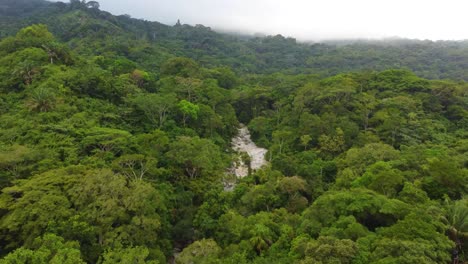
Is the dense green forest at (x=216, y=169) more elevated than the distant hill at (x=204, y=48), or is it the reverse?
the distant hill at (x=204, y=48)

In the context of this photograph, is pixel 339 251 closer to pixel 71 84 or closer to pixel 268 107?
pixel 71 84

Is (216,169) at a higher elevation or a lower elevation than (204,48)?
lower

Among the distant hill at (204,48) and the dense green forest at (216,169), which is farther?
the distant hill at (204,48)

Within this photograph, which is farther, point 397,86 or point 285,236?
point 397,86

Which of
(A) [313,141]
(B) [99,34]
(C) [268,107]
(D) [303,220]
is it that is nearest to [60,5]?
(B) [99,34]

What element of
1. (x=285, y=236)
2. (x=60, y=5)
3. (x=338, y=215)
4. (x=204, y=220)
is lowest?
(x=204, y=220)

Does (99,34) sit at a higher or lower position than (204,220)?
higher

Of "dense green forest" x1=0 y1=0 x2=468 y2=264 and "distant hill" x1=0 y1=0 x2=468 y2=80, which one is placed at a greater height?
"distant hill" x1=0 y1=0 x2=468 y2=80

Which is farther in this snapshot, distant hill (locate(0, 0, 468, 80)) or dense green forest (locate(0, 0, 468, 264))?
distant hill (locate(0, 0, 468, 80))
